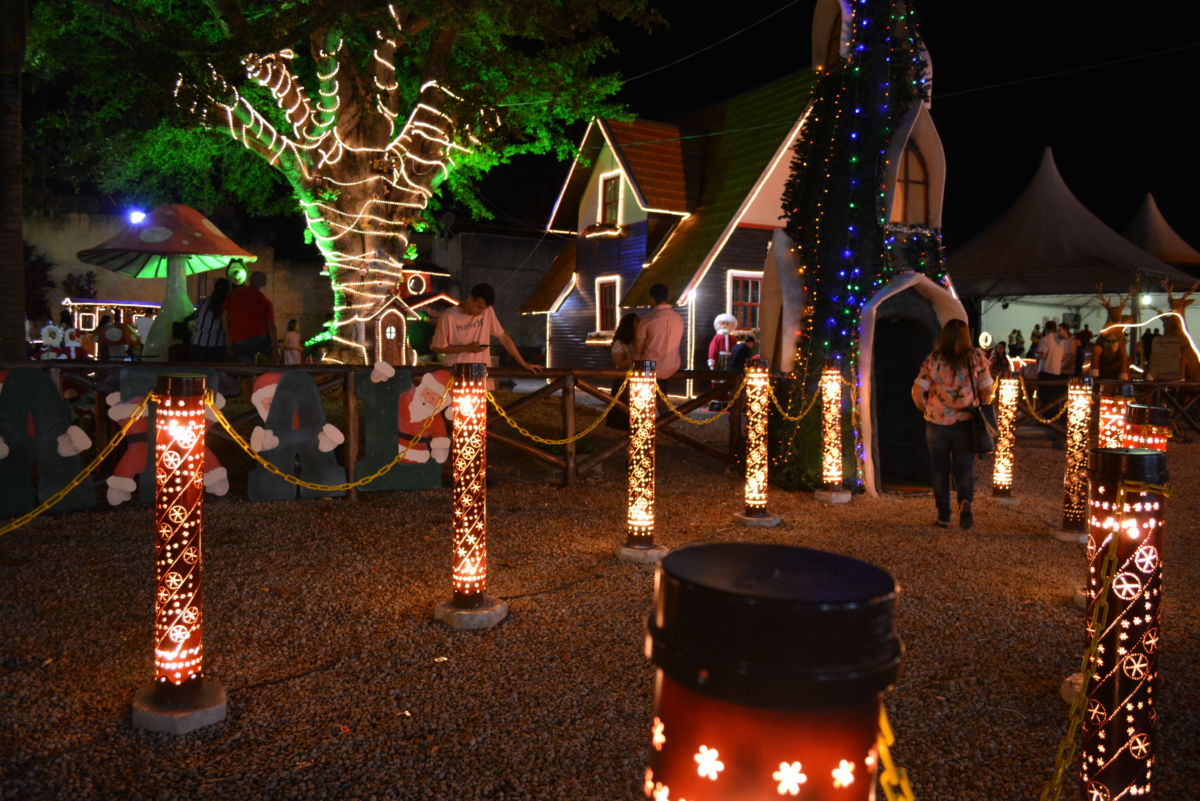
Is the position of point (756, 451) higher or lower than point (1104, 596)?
lower

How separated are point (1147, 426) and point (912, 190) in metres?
7.52

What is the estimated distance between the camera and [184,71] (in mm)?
14273

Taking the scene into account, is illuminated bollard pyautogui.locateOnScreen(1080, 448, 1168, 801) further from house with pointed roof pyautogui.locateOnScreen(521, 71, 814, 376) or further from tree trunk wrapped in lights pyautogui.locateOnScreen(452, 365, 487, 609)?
house with pointed roof pyautogui.locateOnScreen(521, 71, 814, 376)

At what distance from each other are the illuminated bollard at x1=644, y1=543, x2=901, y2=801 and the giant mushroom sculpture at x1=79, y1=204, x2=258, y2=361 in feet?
38.4

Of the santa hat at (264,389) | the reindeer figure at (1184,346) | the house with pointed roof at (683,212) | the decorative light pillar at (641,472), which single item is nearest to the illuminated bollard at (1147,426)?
the decorative light pillar at (641,472)

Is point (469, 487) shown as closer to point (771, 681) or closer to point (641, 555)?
point (641, 555)

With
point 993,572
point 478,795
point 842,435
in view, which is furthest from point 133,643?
point 842,435

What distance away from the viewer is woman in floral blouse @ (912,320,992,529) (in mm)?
7777

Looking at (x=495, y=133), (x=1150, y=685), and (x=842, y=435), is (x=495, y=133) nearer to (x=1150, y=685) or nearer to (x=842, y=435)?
(x=842, y=435)

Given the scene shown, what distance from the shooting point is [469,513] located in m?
5.37

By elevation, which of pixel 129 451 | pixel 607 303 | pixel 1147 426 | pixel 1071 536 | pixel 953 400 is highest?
pixel 607 303

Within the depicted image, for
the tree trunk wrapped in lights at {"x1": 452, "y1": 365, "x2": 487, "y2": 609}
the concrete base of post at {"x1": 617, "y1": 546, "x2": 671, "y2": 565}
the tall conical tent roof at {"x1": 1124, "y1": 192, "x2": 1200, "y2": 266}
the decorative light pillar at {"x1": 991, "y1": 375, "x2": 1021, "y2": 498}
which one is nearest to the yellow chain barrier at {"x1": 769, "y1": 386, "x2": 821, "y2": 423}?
the decorative light pillar at {"x1": 991, "y1": 375, "x2": 1021, "y2": 498}

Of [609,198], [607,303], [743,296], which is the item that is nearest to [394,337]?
[607,303]

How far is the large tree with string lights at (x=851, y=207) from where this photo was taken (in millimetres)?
9781
